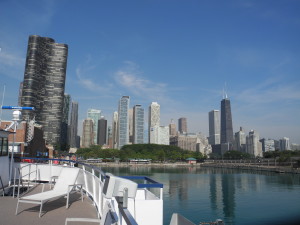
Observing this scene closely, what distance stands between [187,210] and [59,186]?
17138 mm

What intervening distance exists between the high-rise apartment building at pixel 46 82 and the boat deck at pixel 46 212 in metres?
135

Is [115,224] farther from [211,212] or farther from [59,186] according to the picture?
[211,212]

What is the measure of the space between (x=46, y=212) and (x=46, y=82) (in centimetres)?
15214

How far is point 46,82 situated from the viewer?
14550cm

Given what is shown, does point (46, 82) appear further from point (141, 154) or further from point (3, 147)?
point (3, 147)

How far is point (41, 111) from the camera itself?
464ft

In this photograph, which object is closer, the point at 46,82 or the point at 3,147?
the point at 3,147

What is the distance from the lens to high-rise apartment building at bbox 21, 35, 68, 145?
13238 cm

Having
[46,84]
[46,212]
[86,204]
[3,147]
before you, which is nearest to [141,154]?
[46,84]

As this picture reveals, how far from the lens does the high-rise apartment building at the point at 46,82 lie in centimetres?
13238

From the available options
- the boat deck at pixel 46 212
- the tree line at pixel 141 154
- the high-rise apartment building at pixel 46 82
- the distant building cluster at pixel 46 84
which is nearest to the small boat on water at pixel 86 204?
→ the boat deck at pixel 46 212

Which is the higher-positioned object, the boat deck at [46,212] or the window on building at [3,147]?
the window on building at [3,147]

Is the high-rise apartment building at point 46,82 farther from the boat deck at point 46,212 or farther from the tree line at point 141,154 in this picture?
the boat deck at point 46,212

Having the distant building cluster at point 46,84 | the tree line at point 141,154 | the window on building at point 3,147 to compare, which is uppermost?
the distant building cluster at point 46,84
